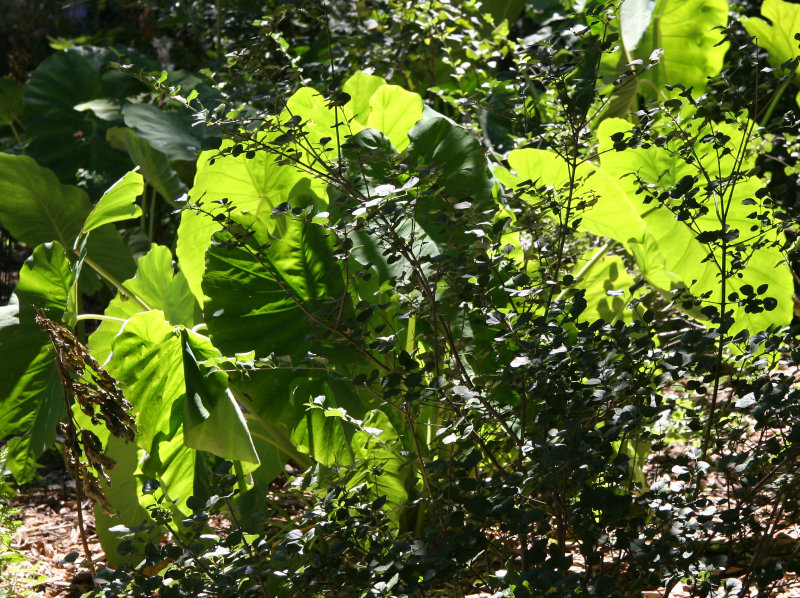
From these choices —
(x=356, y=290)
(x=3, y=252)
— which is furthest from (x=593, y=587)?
(x=3, y=252)

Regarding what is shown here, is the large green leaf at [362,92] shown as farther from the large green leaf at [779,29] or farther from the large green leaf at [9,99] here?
the large green leaf at [9,99]

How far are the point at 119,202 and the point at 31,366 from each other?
44 centimetres

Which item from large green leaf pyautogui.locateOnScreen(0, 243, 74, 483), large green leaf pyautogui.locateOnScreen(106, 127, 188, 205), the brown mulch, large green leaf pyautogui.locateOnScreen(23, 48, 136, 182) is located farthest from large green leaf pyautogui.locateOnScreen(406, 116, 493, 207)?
large green leaf pyautogui.locateOnScreen(23, 48, 136, 182)

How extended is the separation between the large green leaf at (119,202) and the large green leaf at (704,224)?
1.07 metres

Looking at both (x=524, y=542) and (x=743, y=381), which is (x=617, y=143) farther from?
(x=524, y=542)

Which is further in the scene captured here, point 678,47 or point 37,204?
point 678,47

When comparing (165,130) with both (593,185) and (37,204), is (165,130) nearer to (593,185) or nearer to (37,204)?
(37,204)

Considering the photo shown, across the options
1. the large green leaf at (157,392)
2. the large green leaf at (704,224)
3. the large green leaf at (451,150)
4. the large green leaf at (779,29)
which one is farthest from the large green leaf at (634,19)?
the large green leaf at (157,392)

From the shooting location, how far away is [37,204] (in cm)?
227

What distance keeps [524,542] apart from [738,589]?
0.30 m

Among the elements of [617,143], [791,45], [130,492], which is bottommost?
[130,492]

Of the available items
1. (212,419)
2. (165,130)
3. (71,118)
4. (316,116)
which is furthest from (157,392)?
(71,118)

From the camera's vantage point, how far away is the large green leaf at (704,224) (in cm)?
199

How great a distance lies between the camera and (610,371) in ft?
3.84
